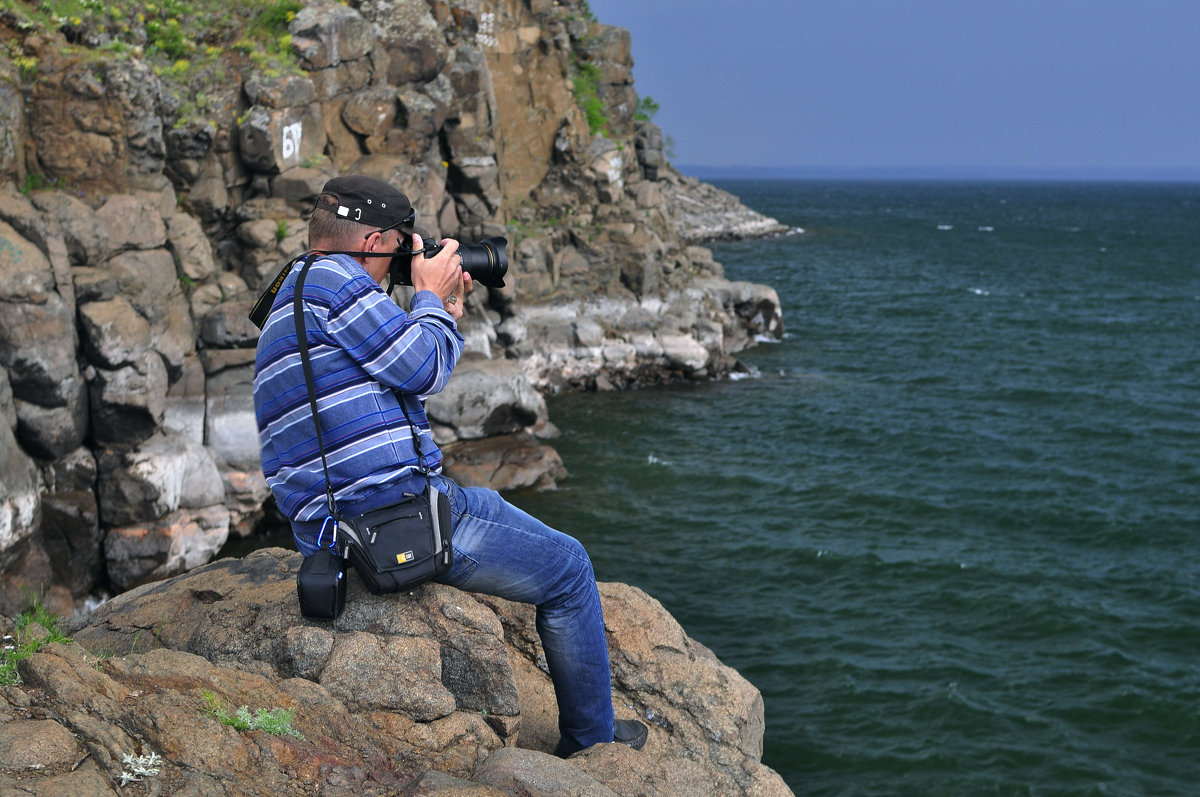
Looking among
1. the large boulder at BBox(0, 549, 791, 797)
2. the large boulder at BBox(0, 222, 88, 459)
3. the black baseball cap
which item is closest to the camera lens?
the black baseball cap

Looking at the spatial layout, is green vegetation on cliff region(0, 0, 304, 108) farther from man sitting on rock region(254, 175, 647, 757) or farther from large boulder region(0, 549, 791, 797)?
man sitting on rock region(254, 175, 647, 757)

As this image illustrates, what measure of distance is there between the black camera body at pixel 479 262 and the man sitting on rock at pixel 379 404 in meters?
0.08

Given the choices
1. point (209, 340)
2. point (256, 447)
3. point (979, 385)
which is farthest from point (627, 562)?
point (979, 385)

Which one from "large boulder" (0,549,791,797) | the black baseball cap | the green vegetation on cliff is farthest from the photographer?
the green vegetation on cliff

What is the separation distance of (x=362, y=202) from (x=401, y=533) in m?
1.59

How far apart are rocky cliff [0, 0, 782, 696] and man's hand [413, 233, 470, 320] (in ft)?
35.5

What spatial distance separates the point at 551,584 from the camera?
4965mm

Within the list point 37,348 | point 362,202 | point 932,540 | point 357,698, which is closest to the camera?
point 362,202

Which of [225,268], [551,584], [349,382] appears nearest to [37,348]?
[225,268]

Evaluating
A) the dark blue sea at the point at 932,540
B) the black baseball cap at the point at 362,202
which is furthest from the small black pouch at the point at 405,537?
the dark blue sea at the point at 932,540

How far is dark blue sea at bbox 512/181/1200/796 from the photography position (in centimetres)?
1364

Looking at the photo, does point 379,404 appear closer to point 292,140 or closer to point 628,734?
point 628,734

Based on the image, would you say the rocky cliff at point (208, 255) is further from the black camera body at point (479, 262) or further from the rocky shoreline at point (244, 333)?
the black camera body at point (479, 262)

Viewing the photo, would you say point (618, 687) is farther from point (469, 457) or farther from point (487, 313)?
point (487, 313)
